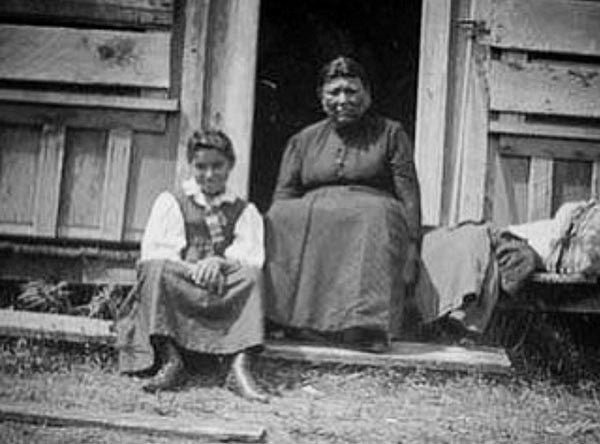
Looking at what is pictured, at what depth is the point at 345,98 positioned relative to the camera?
478 centimetres

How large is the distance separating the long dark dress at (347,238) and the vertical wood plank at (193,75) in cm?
76

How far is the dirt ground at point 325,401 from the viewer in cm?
343

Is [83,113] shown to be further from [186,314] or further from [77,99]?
[186,314]

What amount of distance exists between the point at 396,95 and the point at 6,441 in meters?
5.42

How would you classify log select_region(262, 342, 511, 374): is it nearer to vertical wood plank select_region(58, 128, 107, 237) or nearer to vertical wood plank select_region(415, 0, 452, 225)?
vertical wood plank select_region(415, 0, 452, 225)

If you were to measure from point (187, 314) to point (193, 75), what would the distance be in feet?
5.82

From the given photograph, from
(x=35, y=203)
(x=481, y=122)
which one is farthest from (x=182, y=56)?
(x=481, y=122)

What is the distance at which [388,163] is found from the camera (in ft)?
16.0

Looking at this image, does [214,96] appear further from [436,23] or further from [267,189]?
[267,189]

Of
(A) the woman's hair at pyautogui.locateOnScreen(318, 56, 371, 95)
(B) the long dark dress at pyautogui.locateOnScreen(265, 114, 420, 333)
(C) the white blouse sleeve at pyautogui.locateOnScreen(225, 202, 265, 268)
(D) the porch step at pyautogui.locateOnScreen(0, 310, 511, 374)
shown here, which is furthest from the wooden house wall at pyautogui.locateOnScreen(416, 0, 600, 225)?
(C) the white blouse sleeve at pyautogui.locateOnScreen(225, 202, 265, 268)

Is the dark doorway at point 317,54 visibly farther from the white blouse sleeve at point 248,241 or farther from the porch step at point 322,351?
the porch step at point 322,351

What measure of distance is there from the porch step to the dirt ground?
78mm

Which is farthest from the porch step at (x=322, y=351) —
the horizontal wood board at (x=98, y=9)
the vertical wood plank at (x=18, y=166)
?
the horizontal wood board at (x=98, y=9)

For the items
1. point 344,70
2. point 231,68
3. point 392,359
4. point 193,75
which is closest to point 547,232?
point 392,359
